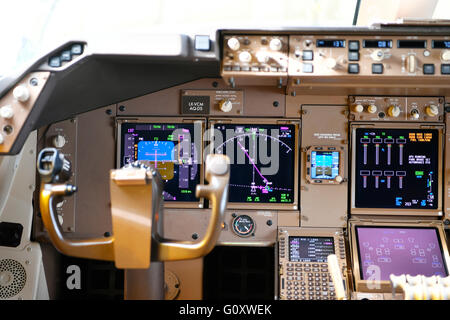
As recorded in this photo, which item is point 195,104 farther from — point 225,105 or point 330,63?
point 330,63

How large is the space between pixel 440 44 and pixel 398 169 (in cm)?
81

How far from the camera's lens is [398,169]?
306cm

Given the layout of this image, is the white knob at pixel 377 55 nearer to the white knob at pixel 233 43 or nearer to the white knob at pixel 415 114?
the white knob at pixel 415 114

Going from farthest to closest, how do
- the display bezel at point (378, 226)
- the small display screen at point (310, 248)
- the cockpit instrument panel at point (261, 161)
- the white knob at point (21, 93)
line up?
the cockpit instrument panel at point (261, 161) → the small display screen at point (310, 248) → the display bezel at point (378, 226) → the white knob at point (21, 93)

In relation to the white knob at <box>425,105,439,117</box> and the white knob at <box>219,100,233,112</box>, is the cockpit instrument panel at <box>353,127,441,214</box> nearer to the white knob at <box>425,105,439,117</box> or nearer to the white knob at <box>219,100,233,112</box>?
the white knob at <box>425,105,439,117</box>

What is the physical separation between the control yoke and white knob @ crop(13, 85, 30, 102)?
0.73m

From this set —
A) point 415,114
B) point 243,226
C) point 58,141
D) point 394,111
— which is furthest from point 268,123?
point 58,141

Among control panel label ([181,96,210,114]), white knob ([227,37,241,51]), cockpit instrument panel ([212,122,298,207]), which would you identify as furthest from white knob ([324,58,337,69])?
control panel label ([181,96,210,114])

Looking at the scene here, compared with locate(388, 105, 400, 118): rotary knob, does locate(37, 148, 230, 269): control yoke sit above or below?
below

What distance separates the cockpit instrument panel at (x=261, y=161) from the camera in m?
3.09

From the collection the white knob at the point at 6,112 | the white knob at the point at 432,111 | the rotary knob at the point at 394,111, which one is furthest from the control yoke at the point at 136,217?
Result: the white knob at the point at 432,111

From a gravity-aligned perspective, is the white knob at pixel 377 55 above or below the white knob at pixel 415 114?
above

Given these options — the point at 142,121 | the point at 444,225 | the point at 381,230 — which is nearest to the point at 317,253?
the point at 381,230

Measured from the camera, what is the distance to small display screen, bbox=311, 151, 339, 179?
3.07 m
